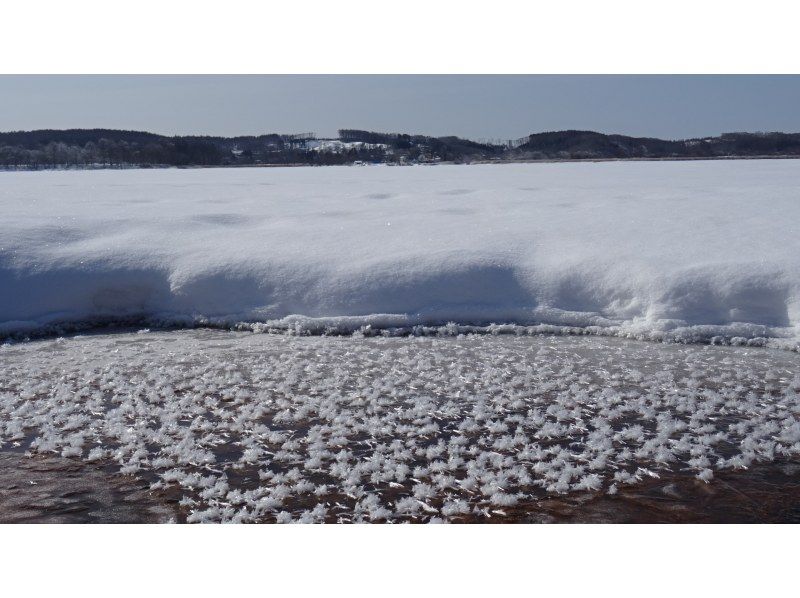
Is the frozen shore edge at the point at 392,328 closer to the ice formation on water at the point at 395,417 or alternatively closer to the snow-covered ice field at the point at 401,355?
the snow-covered ice field at the point at 401,355

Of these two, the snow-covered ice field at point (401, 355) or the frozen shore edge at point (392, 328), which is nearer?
the snow-covered ice field at point (401, 355)

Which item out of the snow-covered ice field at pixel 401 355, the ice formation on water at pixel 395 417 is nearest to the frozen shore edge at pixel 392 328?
the snow-covered ice field at pixel 401 355

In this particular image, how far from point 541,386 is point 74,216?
35.1ft

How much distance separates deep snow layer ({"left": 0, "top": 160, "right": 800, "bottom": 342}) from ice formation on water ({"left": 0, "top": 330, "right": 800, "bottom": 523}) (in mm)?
894

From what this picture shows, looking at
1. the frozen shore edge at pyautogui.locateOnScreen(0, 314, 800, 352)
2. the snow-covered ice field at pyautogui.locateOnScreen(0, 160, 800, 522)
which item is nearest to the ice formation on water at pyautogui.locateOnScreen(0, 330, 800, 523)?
the snow-covered ice field at pyautogui.locateOnScreen(0, 160, 800, 522)

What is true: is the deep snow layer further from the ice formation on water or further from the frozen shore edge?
the ice formation on water

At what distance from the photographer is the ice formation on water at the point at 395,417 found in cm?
440

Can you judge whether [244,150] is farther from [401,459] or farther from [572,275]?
[401,459]

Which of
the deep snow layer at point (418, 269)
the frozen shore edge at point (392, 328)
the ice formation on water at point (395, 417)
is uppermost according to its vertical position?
the deep snow layer at point (418, 269)

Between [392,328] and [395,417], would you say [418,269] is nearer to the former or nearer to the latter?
[392,328]

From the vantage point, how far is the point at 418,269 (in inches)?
387

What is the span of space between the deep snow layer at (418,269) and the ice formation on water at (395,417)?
0.89 meters

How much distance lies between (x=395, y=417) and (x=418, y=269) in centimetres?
440

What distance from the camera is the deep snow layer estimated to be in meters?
8.67
